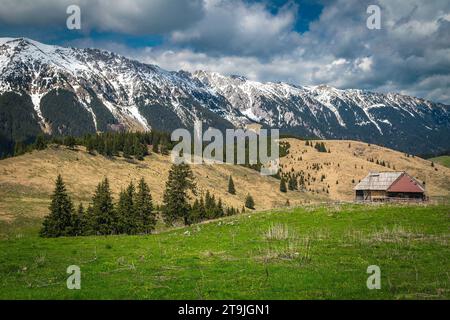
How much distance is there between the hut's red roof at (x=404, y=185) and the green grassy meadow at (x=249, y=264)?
48.1 meters

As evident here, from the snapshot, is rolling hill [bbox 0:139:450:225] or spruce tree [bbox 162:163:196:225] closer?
spruce tree [bbox 162:163:196:225]

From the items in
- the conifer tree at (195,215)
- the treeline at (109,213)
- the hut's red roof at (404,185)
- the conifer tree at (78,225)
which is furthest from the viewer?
the hut's red roof at (404,185)

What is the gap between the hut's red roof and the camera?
9550 centimetres

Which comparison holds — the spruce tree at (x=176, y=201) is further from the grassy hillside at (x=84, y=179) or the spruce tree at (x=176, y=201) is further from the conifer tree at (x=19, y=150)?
the conifer tree at (x=19, y=150)

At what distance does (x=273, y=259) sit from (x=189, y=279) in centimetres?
782

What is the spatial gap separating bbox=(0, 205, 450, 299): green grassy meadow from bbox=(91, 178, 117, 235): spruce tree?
80.3 feet

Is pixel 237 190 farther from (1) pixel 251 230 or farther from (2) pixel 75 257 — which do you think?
(2) pixel 75 257

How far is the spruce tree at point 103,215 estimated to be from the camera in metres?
68.9

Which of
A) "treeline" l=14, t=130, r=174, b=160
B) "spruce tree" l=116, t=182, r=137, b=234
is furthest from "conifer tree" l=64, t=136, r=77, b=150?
"spruce tree" l=116, t=182, r=137, b=234

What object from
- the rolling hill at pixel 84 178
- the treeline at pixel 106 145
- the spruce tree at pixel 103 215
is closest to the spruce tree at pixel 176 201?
the spruce tree at pixel 103 215

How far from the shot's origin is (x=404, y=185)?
9681 cm

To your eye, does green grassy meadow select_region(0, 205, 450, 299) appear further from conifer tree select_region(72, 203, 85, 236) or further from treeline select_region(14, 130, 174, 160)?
treeline select_region(14, 130, 174, 160)

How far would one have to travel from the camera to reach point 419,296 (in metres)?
18.1
